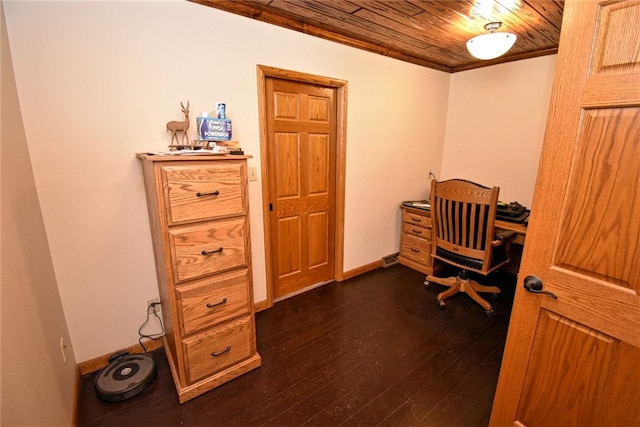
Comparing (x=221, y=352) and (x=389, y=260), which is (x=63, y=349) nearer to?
(x=221, y=352)

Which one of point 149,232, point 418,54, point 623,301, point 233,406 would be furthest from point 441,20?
point 233,406

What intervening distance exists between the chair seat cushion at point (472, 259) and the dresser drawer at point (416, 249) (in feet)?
1.63

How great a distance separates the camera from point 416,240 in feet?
10.7

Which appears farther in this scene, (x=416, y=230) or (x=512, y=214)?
(x=416, y=230)

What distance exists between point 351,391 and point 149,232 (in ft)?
5.32

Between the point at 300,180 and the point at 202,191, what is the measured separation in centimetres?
123

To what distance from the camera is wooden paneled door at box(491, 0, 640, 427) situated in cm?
88

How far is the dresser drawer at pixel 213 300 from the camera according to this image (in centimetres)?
156

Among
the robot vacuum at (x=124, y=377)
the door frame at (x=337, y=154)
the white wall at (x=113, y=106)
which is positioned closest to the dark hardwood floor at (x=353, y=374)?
the robot vacuum at (x=124, y=377)

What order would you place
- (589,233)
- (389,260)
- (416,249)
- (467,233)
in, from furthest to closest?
(389,260)
(416,249)
(467,233)
(589,233)

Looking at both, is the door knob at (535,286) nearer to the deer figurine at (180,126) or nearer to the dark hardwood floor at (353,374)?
the dark hardwood floor at (353,374)

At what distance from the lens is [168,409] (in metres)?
1.58

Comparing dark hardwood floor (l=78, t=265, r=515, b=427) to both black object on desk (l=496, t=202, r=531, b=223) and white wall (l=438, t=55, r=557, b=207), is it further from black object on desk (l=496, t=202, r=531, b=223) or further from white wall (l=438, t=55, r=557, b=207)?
white wall (l=438, t=55, r=557, b=207)

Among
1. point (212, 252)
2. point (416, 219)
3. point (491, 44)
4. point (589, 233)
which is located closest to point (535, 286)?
point (589, 233)
